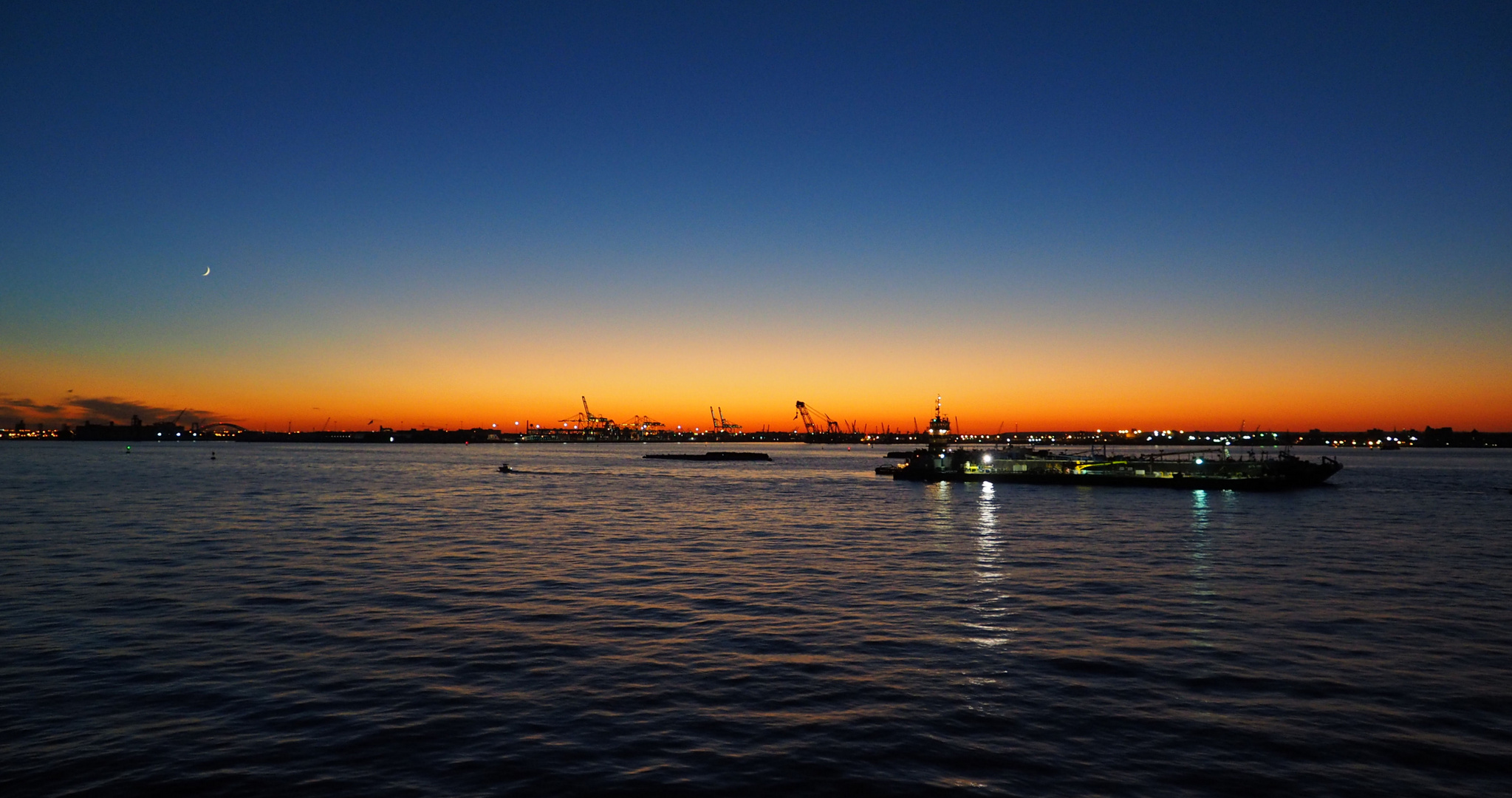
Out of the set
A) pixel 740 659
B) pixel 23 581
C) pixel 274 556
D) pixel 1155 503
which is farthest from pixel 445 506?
pixel 1155 503

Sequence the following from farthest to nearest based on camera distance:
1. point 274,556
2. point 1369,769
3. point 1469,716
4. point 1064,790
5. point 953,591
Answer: point 274,556, point 953,591, point 1469,716, point 1369,769, point 1064,790

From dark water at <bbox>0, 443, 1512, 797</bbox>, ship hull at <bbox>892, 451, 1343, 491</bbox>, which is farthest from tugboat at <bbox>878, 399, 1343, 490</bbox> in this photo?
dark water at <bbox>0, 443, 1512, 797</bbox>

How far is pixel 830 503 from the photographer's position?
74.1 metres

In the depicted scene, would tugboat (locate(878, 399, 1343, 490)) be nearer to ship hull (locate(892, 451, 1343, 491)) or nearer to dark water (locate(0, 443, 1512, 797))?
ship hull (locate(892, 451, 1343, 491))

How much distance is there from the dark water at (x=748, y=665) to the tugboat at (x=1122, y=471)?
5365cm

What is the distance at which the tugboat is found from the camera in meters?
96.4

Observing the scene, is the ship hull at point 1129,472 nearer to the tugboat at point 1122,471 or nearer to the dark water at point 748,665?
the tugboat at point 1122,471

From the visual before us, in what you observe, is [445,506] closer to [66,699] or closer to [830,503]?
[830,503]

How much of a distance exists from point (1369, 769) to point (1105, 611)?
40.1 feet

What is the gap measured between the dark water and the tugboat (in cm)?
5365

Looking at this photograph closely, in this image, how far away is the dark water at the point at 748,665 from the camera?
41.2ft

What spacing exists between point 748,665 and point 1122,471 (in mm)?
96390

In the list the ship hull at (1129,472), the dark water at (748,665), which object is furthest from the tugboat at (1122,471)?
the dark water at (748,665)

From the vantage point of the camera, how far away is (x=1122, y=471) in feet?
339
